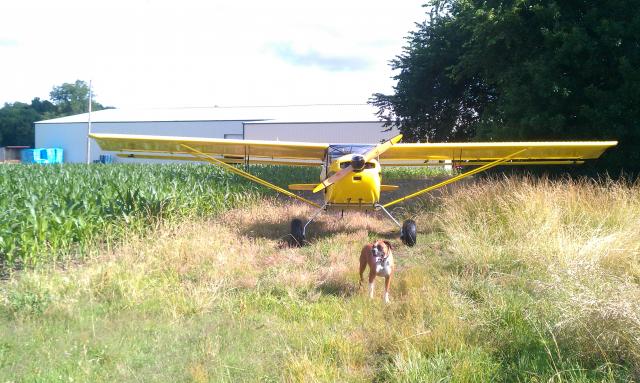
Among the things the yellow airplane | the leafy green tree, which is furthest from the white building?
the leafy green tree

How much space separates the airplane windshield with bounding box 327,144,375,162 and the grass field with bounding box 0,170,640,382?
2141 millimetres

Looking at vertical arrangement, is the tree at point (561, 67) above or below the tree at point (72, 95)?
below

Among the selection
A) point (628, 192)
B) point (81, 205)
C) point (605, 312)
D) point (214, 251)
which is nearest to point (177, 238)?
point (214, 251)

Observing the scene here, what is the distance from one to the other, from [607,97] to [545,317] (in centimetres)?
1016

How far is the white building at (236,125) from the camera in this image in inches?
1569

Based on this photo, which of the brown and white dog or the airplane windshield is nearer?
the brown and white dog

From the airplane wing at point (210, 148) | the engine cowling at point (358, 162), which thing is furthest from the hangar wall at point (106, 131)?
the engine cowling at point (358, 162)

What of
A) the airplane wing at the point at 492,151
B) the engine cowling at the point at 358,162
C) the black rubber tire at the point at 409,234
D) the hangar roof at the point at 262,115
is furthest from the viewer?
the hangar roof at the point at 262,115

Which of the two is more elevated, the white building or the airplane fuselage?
the white building

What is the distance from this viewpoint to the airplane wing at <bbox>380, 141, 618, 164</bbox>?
1045 centimetres

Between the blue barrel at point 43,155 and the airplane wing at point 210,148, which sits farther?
the blue barrel at point 43,155

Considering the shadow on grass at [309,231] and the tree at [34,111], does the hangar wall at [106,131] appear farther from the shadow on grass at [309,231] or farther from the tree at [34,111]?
the shadow on grass at [309,231]

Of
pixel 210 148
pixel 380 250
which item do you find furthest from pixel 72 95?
pixel 380 250

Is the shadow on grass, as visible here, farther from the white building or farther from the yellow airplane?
the white building
